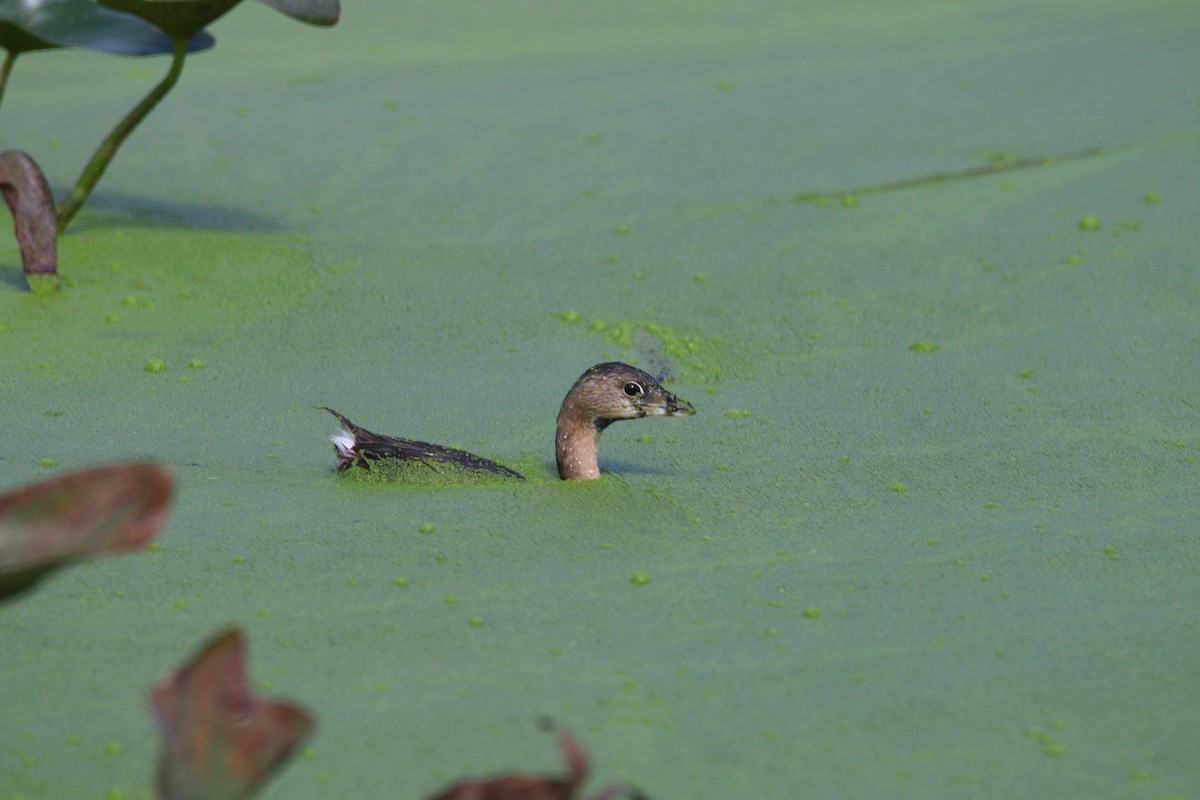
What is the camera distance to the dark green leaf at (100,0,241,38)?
482cm

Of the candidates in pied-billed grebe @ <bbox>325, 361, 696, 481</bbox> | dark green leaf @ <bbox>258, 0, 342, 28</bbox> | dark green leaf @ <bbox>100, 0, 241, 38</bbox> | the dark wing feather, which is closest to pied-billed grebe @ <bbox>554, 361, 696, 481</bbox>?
pied-billed grebe @ <bbox>325, 361, 696, 481</bbox>

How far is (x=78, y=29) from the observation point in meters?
5.03

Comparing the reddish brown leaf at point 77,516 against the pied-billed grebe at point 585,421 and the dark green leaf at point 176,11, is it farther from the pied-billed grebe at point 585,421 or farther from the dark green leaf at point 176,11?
the dark green leaf at point 176,11

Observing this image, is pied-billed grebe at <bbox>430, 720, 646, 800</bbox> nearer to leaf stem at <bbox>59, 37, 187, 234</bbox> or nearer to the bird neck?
the bird neck

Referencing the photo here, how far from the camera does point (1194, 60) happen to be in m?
7.16

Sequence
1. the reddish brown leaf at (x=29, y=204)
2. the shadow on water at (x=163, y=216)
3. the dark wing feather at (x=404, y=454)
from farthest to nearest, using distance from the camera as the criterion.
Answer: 1. the shadow on water at (x=163, y=216)
2. the reddish brown leaf at (x=29, y=204)
3. the dark wing feather at (x=404, y=454)

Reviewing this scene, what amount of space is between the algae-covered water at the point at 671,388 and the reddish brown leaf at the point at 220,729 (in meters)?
Answer: 0.74

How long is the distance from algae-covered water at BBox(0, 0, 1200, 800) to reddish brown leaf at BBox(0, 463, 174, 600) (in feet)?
2.83

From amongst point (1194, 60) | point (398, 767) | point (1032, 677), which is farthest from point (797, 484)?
point (1194, 60)

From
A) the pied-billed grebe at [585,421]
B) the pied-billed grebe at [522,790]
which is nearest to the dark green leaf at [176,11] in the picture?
the pied-billed grebe at [585,421]

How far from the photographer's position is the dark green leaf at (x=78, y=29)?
16.3ft

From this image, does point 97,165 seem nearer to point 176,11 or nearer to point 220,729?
point 176,11

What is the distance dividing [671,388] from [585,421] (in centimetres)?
78

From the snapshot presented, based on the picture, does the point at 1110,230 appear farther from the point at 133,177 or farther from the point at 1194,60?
the point at 133,177
